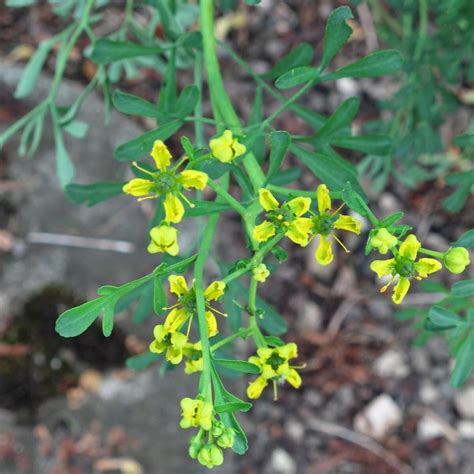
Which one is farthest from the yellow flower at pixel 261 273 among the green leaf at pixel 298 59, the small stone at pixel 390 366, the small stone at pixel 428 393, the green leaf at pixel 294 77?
the small stone at pixel 428 393

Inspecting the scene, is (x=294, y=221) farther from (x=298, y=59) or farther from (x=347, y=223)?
(x=298, y=59)

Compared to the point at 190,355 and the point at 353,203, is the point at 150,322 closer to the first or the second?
the point at 190,355

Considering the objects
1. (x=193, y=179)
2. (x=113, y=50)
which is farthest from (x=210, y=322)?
(x=113, y=50)

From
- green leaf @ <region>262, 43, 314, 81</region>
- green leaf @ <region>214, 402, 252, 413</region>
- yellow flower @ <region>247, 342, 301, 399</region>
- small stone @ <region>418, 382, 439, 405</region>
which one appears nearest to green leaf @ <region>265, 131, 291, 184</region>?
yellow flower @ <region>247, 342, 301, 399</region>

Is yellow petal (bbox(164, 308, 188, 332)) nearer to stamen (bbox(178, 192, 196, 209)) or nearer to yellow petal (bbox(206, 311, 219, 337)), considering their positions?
yellow petal (bbox(206, 311, 219, 337))

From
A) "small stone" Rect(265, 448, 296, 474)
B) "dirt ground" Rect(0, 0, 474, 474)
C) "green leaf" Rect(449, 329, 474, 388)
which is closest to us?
"green leaf" Rect(449, 329, 474, 388)

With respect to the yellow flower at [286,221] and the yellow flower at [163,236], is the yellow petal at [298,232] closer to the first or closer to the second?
the yellow flower at [286,221]

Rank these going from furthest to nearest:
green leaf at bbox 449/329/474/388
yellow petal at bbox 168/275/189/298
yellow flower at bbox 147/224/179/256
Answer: green leaf at bbox 449/329/474/388 < yellow petal at bbox 168/275/189/298 < yellow flower at bbox 147/224/179/256
